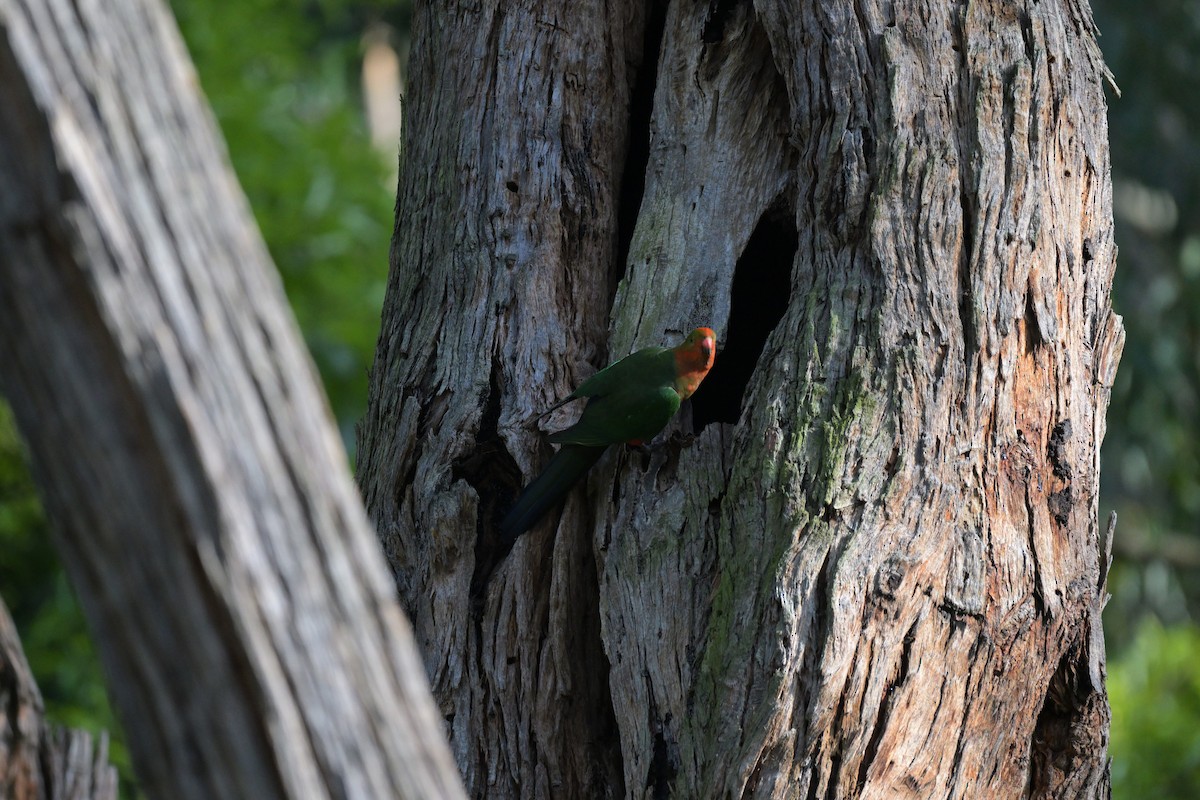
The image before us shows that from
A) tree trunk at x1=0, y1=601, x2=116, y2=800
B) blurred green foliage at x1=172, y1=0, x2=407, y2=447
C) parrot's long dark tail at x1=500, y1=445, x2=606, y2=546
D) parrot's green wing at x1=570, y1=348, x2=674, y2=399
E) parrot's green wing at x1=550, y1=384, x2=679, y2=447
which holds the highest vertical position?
blurred green foliage at x1=172, y1=0, x2=407, y2=447

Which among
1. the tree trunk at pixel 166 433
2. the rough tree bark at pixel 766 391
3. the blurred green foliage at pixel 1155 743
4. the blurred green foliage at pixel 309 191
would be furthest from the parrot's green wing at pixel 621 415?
the blurred green foliage at pixel 309 191

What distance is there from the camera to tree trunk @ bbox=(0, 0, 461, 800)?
1.41 metres

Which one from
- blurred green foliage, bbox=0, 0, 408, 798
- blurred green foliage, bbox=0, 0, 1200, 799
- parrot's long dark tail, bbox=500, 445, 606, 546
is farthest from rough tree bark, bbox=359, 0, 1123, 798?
blurred green foliage, bbox=0, 0, 1200, 799

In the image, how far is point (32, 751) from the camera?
190cm

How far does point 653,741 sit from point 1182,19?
1054cm

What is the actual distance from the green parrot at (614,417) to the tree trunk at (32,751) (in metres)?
1.54

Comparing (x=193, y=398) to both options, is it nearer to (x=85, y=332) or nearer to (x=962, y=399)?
(x=85, y=332)

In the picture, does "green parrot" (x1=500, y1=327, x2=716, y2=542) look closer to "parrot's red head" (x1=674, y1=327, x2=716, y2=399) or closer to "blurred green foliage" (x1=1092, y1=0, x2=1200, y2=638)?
"parrot's red head" (x1=674, y1=327, x2=716, y2=399)

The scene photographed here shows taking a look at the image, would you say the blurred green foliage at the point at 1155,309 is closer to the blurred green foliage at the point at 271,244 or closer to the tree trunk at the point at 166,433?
the blurred green foliage at the point at 271,244

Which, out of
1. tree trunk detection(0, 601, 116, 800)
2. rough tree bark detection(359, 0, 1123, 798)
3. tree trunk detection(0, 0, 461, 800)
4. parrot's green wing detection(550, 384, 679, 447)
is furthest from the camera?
parrot's green wing detection(550, 384, 679, 447)

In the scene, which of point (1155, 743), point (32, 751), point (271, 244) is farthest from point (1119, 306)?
point (32, 751)

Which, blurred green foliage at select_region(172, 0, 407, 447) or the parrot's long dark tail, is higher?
blurred green foliage at select_region(172, 0, 407, 447)

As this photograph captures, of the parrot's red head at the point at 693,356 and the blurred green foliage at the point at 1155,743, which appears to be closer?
the parrot's red head at the point at 693,356

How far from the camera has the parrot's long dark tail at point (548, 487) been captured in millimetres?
3299
